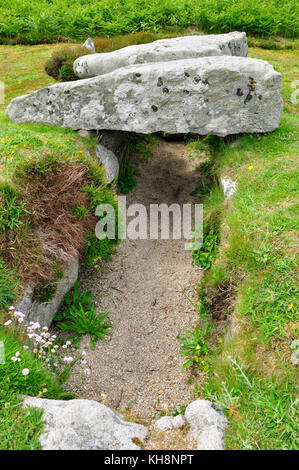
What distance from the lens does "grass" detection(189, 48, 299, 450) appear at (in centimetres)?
345

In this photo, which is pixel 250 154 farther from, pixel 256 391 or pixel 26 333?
pixel 26 333

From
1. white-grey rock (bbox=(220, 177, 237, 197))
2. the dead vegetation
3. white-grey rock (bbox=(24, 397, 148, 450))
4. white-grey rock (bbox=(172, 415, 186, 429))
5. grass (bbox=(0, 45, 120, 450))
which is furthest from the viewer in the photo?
white-grey rock (bbox=(220, 177, 237, 197))

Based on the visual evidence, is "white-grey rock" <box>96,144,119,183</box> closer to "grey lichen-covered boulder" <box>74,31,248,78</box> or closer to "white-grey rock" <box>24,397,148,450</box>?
"grey lichen-covered boulder" <box>74,31,248,78</box>

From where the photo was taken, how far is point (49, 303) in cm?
536

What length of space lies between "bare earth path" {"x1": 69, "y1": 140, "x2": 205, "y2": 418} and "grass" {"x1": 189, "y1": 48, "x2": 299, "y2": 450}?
0.63 meters

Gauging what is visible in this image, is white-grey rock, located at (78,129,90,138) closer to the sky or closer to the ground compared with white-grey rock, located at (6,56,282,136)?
closer to the ground

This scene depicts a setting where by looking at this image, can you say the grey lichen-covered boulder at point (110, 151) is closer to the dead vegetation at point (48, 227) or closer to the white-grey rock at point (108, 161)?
the white-grey rock at point (108, 161)

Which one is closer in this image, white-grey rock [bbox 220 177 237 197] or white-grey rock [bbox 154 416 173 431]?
white-grey rock [bbox 154 416 173 431]

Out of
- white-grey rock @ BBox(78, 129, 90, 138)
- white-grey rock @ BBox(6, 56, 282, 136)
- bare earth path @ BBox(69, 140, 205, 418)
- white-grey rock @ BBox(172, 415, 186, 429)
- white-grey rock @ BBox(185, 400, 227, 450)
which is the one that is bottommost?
bare earth path @ BBox(69, 140, 205, 418)

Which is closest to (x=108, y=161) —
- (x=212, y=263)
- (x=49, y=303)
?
(x=212, y=263)

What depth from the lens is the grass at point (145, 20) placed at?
48.1 feet

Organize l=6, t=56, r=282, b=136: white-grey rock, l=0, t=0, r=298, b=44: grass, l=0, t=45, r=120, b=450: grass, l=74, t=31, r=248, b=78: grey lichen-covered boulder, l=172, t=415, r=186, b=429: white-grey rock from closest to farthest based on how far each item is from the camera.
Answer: l=0, t=45, r=120, b=450: grass, l=172, t=415, r=186, b=429: white-grey rock, l=6, t=56, r=282, b=136: white-grey rock, l=74, t=31, r=248, b=78: grey lichen-covered boulder, l=0, t=0, r=298, b=44: grass

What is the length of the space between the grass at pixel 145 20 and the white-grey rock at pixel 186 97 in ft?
30.7

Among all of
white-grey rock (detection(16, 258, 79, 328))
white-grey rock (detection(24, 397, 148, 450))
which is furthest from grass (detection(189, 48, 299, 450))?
white-grey rock (detection(16, 258, 79, 328))
